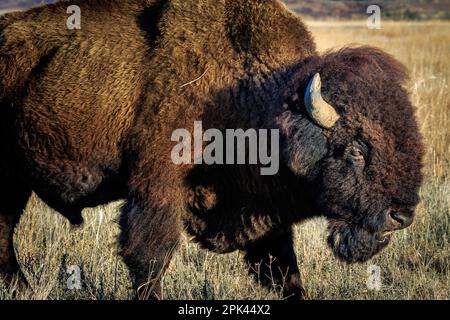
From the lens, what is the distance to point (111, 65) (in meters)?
5.43

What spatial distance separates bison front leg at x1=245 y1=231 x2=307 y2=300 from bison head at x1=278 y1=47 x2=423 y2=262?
2.31 feet

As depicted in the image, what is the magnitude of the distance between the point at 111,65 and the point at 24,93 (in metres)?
0.74

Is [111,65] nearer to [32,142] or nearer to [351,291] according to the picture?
[32,142]

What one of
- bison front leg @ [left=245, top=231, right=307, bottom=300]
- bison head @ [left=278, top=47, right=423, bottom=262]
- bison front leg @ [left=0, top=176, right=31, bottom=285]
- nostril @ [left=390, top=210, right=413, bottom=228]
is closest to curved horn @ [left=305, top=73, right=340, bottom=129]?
bison head @ [left=278, top=47, right=423, bottom=262]

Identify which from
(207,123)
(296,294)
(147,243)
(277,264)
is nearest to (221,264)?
(277,264)

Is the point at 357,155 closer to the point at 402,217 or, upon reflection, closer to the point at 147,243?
the point at 402,217

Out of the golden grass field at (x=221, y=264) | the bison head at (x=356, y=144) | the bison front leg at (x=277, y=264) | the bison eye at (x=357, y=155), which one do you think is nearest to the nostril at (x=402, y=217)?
the bison head at (x=356, y=144)

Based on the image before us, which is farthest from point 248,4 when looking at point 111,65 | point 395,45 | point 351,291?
point 395,45

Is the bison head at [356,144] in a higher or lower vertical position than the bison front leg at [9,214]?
higher

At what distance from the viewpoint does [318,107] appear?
4730 mm

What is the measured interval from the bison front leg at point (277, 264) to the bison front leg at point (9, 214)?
1929mm

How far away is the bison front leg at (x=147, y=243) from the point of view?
5.05 metres

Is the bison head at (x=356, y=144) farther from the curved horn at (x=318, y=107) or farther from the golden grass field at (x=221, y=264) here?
the golden grass field at (x=221, y=264)
